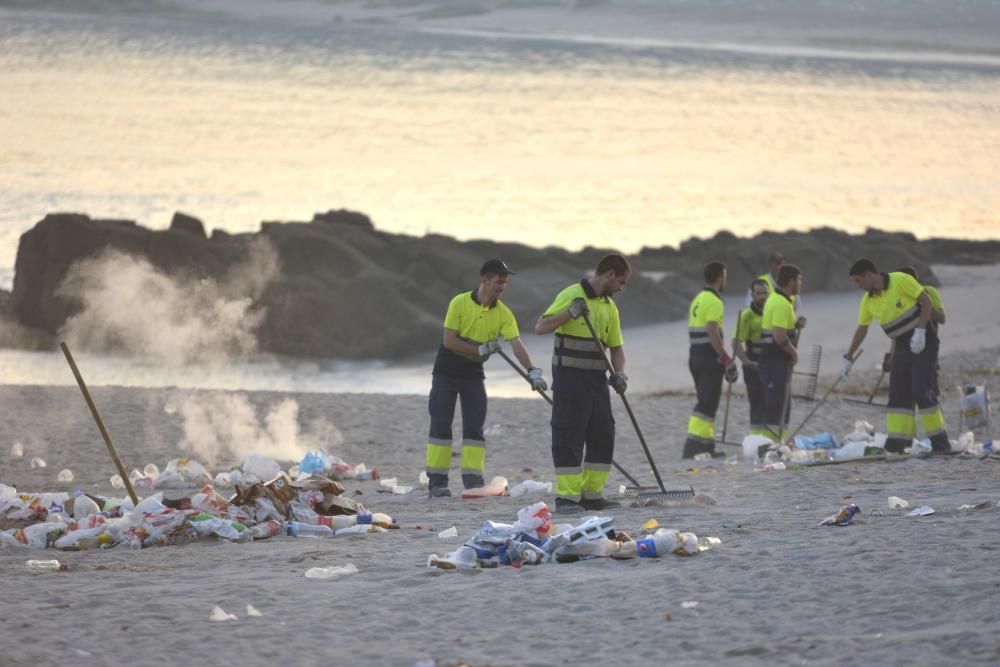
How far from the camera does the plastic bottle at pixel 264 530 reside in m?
10.9

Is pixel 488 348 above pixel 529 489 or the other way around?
above

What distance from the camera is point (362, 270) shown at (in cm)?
2958

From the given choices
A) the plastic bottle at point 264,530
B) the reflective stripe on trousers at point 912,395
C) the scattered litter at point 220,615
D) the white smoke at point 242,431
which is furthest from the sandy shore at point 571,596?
the white smoke at point 242,431

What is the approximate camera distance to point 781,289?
15.8 meters

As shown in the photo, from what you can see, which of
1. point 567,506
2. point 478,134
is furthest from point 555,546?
point 478,134

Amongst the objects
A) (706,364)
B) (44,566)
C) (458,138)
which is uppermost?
(458,138)

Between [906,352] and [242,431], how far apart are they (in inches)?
260

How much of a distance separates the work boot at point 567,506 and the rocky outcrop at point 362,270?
51.5 ft

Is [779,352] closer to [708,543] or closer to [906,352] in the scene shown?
[906,352]

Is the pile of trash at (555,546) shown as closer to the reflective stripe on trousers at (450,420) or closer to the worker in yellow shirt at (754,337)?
the reflective stripe on trousers at (450,420)

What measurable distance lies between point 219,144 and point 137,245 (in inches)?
865

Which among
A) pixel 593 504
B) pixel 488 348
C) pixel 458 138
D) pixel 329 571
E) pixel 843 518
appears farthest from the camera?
pixel 458 138

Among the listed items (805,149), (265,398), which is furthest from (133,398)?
(805,149)

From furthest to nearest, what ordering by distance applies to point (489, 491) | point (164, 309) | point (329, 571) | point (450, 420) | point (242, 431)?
point (164, 309), point (242, 431), point (450, 420), point (489, 491), point (329, 571)
